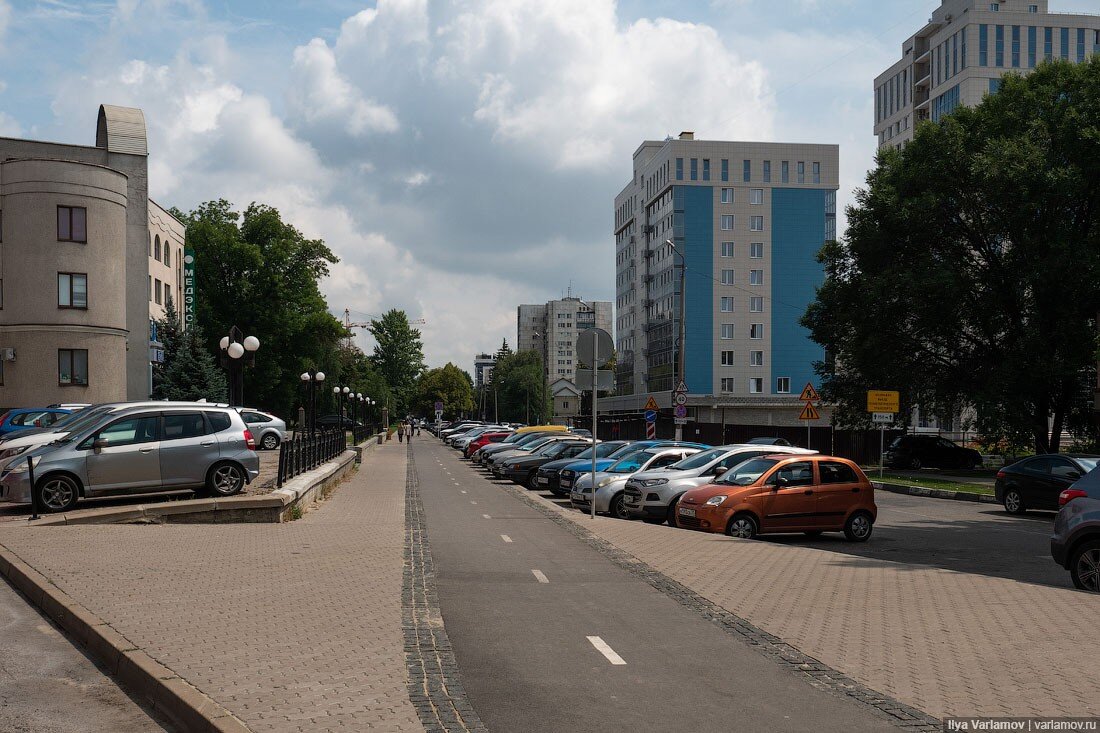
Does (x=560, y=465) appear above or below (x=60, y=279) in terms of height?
below

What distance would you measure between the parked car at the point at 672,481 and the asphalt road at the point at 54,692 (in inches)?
474

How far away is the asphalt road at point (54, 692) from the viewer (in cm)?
583

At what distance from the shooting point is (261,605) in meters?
8.58

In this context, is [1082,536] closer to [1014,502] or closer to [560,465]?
[1014,502]

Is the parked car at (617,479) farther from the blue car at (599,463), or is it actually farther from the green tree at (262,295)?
the green tree at (262,295)

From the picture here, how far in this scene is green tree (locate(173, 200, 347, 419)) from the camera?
2507 inches

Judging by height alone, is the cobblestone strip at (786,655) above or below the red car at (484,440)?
above

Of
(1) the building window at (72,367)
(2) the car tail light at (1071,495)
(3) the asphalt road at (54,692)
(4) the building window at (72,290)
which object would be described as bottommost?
(3) the asphalt road at (54,692)

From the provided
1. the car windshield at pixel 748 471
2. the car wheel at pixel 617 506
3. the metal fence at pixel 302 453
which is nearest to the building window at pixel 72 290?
the metal fence at pixel 302 453

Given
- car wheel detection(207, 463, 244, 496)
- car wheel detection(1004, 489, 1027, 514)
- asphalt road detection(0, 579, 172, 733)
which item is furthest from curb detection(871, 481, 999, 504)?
asphalt road detection(0, 579, 172, 733)

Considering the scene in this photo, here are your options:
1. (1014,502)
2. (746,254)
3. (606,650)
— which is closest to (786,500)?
(1014,502)

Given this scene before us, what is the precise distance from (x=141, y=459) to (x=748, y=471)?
10.2m

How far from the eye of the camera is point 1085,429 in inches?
1507

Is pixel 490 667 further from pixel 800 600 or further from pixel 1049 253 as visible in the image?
pixel 1049 253
